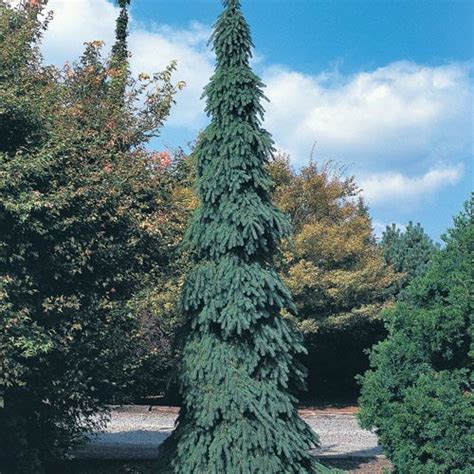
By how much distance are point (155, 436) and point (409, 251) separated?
10.7 metres

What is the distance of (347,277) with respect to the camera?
18828 millimetres

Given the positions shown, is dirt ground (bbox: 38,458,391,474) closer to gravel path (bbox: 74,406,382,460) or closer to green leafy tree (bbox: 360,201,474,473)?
gravel path (bbox: 74,406,382,460)

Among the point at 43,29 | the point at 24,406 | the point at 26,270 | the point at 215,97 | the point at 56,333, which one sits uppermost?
the point at 43,29

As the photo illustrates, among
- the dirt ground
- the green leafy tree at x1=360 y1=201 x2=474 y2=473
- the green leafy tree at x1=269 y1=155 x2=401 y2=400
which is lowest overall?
the dirt ground

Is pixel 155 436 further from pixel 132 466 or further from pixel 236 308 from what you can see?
pixel 236 308

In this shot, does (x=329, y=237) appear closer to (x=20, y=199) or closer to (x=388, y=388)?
(x=388, y=388)

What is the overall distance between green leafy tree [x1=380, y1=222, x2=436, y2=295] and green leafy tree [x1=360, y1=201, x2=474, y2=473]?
1348 cm

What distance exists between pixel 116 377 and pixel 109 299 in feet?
3.62

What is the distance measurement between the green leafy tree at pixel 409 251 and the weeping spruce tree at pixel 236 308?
14.8 metres

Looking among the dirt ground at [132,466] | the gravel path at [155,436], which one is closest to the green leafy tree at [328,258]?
the gravel path at [155,436]

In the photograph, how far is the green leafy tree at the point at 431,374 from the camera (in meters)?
7.27

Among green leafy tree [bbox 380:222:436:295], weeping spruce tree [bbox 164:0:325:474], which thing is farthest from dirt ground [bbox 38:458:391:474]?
green leafy tree [bbox 380:222:436:295]

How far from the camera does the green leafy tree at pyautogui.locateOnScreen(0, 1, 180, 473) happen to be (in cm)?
752

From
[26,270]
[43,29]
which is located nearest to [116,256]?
[26,270]
